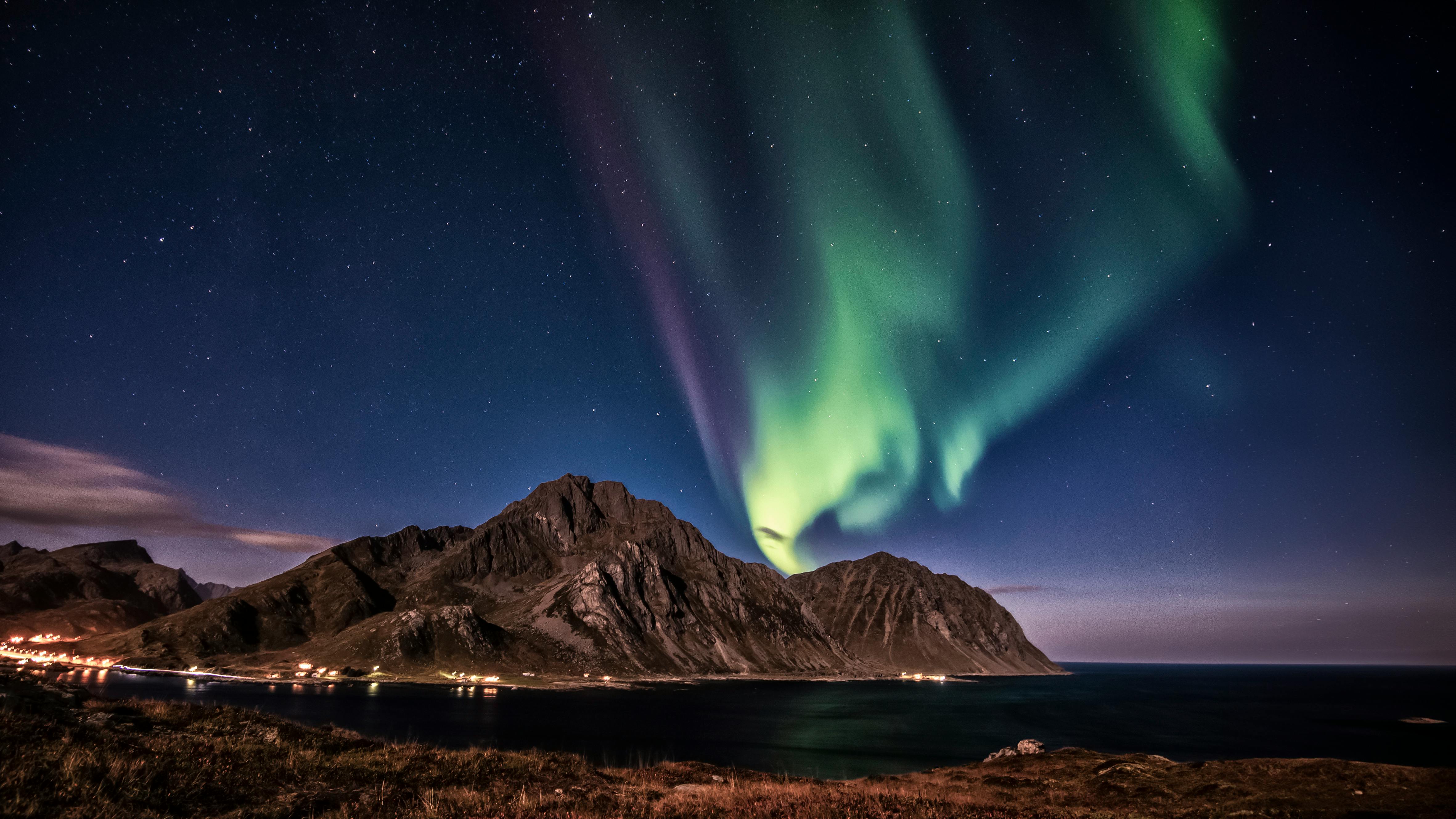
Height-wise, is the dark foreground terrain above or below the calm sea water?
above

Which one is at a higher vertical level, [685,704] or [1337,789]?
[1337,789]

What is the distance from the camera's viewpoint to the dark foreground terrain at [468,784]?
16234 millimetres

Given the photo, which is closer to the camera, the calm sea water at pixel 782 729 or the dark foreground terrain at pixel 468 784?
the dark foreground terrain at pixel 468 784

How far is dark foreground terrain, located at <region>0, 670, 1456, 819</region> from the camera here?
1623 cm

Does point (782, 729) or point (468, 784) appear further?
point (782, 729)

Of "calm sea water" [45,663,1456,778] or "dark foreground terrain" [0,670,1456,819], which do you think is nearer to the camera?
"dark foreground terrain" [0,670,1456,819]

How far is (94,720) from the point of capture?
2270cm

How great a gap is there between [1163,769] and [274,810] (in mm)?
48565

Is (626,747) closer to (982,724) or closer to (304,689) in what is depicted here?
(982,724)

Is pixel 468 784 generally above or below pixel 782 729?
above

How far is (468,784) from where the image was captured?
23.5 metres

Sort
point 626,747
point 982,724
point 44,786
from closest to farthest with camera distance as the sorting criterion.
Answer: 1. point 44,786
2. point 626,747
3. point 982,724

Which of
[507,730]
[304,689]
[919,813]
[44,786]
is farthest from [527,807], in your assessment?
[304,689]

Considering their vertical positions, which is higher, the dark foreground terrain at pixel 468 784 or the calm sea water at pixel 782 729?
the dark foreground terrain at pixel 468 784
